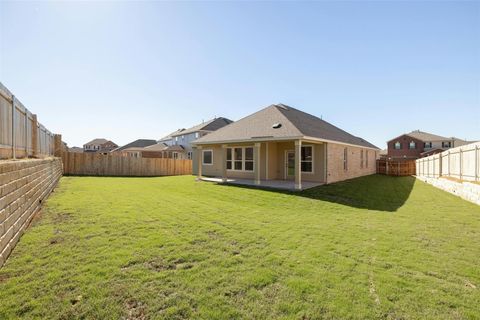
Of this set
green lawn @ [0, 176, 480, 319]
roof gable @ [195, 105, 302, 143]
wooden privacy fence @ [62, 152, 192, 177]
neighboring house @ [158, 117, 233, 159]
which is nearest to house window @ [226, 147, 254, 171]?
roof gable @ [195, 105, 302, 143]

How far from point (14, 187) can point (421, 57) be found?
17.5 m

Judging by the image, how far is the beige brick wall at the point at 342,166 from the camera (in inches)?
604

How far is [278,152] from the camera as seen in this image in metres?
16.9

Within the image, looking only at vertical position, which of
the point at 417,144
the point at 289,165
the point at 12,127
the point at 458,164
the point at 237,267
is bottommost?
the point at 237,267

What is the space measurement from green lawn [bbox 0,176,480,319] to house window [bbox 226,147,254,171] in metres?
9.51

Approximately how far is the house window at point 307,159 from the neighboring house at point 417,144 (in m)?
43.3

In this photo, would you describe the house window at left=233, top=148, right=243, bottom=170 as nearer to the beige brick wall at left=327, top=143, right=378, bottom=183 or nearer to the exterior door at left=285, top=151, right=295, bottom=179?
the exterior door at left=285, top=151, right=295, bottom=179

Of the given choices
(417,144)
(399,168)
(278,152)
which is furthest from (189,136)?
(417,144)

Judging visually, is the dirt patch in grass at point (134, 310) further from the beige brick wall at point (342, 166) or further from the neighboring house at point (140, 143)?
the neighboring house at point (140, 143)

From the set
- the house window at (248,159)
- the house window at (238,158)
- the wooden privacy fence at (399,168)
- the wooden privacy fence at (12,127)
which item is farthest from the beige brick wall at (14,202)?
the wooden privacy fence at (399,168)

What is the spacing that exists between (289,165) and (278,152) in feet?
3.74

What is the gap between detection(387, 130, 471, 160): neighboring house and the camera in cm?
Answer: 5022

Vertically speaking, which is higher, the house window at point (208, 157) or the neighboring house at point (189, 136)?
the neighboring house at point (189, 136)

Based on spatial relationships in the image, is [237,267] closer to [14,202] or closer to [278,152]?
[14,202]
